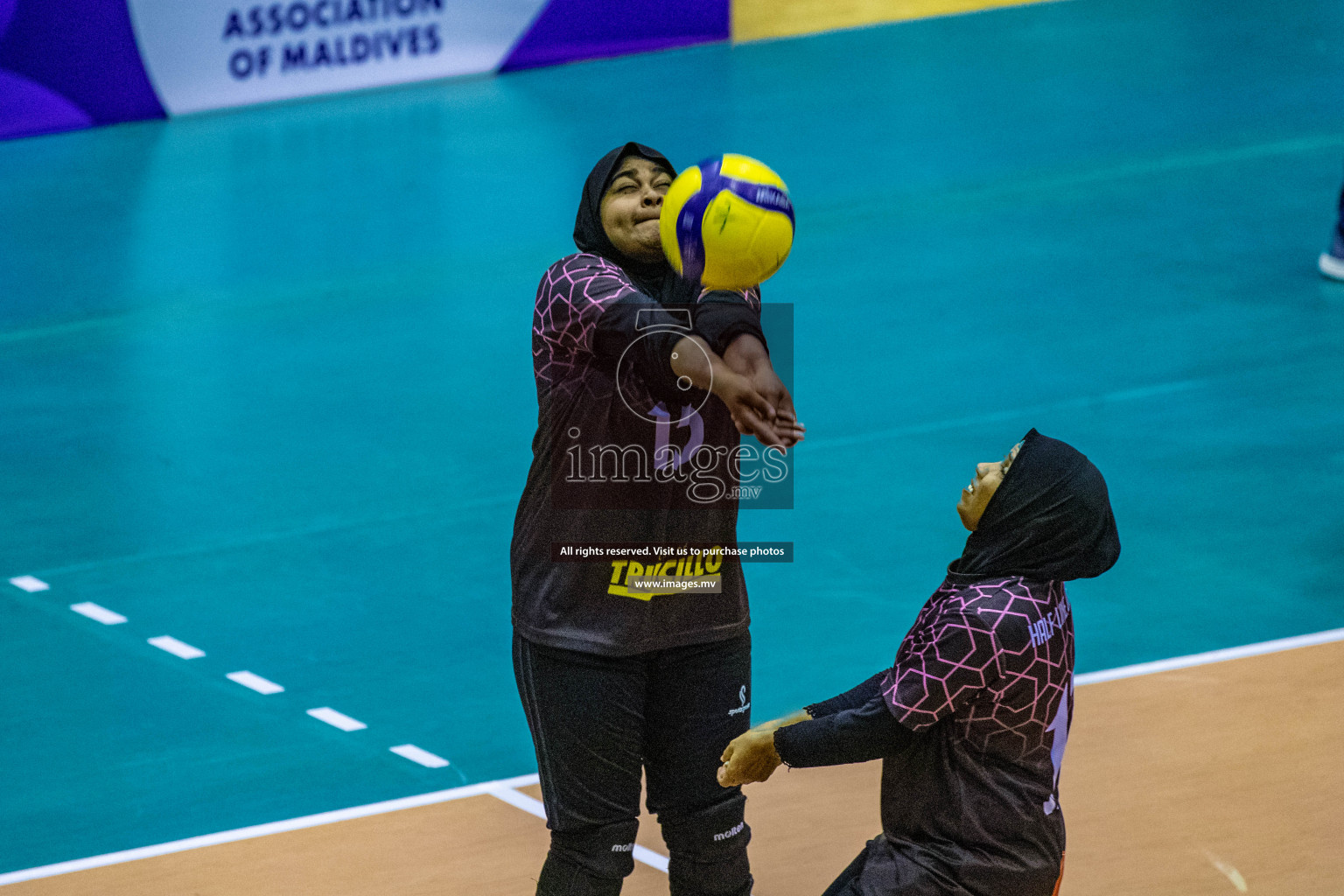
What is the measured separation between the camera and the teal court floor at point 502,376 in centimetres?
717

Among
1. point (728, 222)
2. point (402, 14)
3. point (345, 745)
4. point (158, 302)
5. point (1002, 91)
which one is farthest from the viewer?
point (402, 14)

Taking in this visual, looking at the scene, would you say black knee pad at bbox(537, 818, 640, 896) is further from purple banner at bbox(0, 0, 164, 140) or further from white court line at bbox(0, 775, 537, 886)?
purple banner at bbox(0, 0, 164, 140)

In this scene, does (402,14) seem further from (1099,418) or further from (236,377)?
(1099,418)

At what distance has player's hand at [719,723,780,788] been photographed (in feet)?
14.7

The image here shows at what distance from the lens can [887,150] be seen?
1452 cm

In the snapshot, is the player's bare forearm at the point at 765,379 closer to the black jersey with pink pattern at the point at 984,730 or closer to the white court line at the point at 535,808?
the black jersey with pink pattern at the point at 984,730

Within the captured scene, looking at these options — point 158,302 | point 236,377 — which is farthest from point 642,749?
point 158,302

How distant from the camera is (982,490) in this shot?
446 cm

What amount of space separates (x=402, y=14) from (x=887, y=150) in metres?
5.64

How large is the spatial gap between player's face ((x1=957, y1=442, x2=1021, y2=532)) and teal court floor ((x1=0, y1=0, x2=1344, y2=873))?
2546 mm

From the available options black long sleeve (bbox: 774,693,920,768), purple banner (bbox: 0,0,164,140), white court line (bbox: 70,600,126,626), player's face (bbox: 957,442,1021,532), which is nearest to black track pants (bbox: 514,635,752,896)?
black long sleeve (bbox: 774,693,920,768)

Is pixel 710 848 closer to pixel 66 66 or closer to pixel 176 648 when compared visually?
pixel 176 648

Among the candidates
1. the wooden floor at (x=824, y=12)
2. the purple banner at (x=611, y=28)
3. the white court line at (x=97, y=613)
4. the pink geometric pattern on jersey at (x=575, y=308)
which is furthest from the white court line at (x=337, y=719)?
the wooden floor at (x=824, y=12)

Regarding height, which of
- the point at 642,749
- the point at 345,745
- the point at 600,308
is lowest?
the point at 345,745
